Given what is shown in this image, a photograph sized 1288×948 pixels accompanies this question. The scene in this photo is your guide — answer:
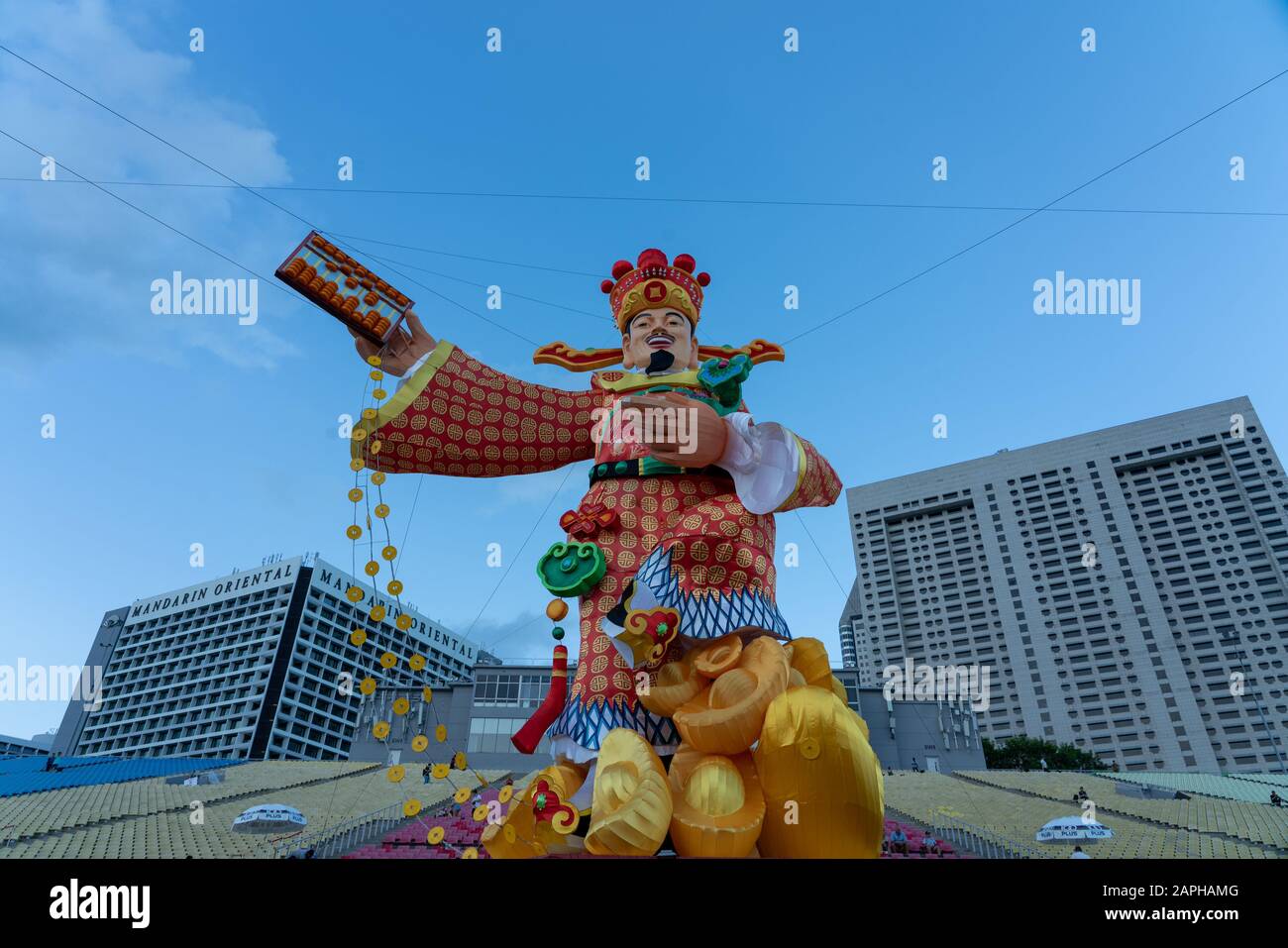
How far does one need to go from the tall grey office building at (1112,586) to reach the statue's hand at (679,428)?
44890 millimetres

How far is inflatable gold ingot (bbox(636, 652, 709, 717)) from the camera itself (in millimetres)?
5078

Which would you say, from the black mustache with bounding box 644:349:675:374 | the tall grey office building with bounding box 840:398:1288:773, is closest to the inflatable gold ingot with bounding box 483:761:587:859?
the black mustache with bounding box 644:349:675:374

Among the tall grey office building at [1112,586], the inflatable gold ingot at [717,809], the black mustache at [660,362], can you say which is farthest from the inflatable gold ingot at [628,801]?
the tall grey office building at [1112,586]

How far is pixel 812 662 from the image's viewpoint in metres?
5.36

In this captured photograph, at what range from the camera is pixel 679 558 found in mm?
5520

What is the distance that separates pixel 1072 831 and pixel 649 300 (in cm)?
1102

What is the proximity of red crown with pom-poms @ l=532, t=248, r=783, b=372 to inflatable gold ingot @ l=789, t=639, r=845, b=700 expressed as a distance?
2931 mm

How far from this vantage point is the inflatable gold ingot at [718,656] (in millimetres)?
4992

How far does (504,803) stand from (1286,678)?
5123cm

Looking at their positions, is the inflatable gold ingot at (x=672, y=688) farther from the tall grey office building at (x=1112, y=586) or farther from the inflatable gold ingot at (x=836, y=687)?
the tall grey office building at (x=1112, y=586)

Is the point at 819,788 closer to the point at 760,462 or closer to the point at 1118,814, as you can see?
the point at 760,462

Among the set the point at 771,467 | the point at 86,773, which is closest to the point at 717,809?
the point at 771,467
